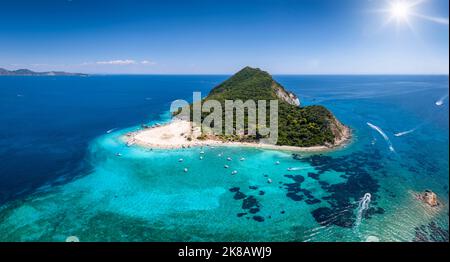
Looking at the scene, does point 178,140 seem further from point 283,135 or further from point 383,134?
point 383,134

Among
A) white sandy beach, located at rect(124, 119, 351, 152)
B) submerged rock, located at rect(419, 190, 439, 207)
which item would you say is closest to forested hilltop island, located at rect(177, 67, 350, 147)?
white sandy beach, located at rect(124, 119, 351, 152)

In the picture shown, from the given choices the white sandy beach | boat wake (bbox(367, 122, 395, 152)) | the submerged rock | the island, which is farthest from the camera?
boat wake (bbox(367, 122, 395, 152))

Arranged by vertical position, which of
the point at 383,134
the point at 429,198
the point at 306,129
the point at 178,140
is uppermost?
the point at 306,129

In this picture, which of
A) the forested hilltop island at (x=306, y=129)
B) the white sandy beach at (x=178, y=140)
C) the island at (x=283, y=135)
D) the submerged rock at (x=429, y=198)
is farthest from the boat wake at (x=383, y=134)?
the submerged rock at (x=429, y=198)

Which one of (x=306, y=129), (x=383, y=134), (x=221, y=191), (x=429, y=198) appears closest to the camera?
(x=429, y=198)

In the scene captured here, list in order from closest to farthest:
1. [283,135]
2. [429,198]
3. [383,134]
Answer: [429,198] < [283,135] < [383,134]

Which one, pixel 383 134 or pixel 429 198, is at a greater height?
pixel 383 134

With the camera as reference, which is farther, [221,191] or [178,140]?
[178,140]

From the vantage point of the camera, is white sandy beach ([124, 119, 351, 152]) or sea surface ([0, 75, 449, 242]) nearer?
sea surface ([0, 75, 449, 242])

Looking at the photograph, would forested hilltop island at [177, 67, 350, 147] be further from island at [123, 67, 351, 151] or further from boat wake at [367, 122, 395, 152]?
boat wake at [367, 122, 395, 152]

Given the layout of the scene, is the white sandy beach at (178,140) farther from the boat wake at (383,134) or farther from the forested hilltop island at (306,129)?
the boat wake at (383,134)

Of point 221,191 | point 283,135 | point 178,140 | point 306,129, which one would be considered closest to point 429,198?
point 221,191
